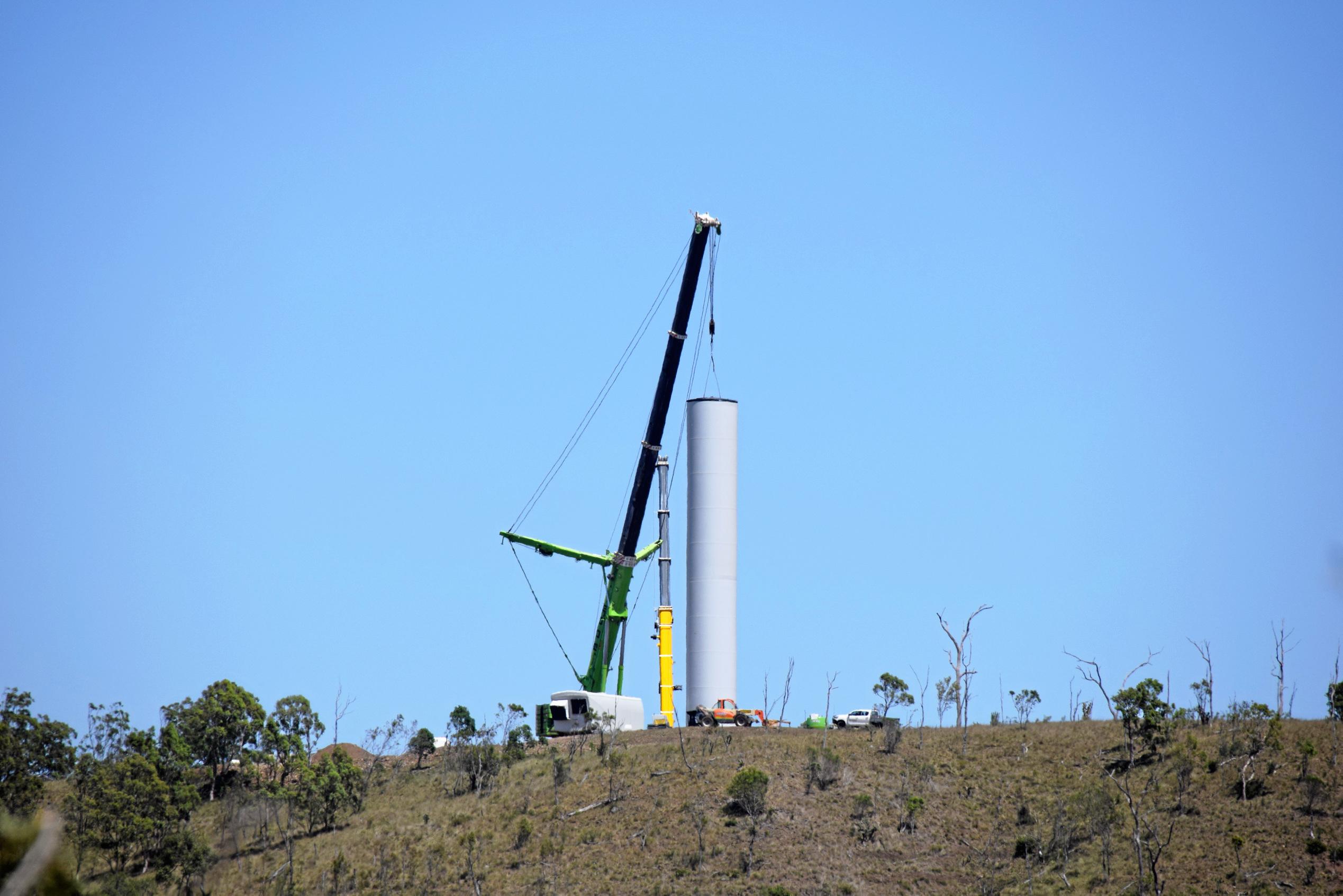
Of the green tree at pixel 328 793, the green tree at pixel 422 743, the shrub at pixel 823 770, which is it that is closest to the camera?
the shrub at pixel 823 770

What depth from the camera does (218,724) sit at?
67.4m

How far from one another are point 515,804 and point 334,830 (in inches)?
336

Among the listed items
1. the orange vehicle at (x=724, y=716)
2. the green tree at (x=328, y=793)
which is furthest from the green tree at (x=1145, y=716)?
the green tree at (x=328, y=793)

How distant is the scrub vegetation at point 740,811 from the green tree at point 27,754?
97 mm

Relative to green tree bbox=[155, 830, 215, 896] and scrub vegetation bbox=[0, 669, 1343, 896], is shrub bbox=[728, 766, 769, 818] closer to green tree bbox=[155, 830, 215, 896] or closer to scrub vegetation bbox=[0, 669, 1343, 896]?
scrub vegetation bbox=[0, 669, 1343, 896]

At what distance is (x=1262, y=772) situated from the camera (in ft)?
157

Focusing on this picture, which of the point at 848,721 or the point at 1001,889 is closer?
the point at 1001,889

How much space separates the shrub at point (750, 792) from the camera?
50.4m

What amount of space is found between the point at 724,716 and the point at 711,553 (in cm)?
752

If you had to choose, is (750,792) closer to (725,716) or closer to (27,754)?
(725,716)

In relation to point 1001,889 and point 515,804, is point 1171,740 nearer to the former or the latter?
point 1001,889

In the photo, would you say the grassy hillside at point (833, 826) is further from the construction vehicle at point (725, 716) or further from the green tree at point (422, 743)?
the green tree at point (422, 743)

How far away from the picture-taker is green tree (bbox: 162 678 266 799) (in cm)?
6694

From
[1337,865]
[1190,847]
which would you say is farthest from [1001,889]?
[1337,865]
